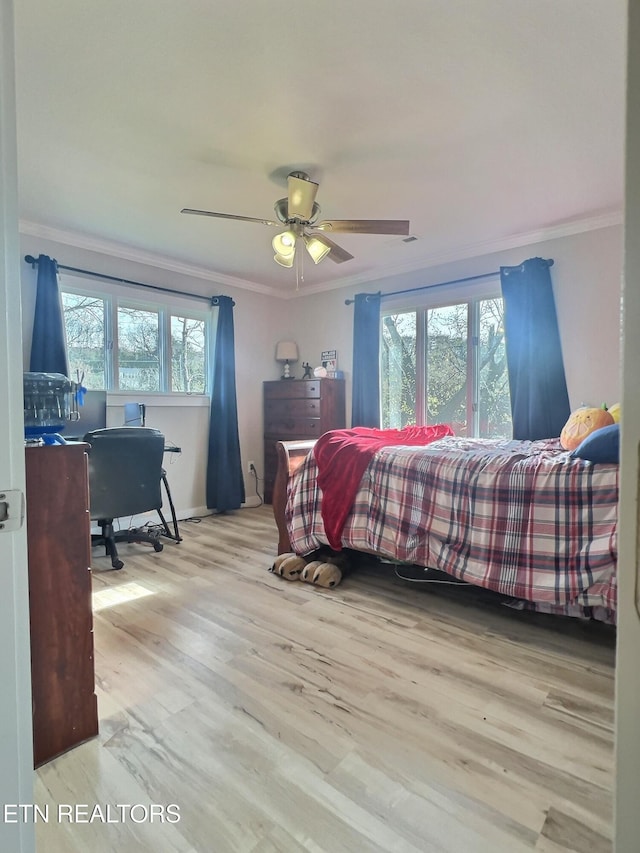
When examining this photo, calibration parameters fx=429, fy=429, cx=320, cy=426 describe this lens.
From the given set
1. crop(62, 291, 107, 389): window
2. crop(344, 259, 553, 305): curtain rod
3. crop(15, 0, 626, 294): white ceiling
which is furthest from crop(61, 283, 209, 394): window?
crop(344, 259, 553, 305): curtain rod

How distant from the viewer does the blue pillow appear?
172cm

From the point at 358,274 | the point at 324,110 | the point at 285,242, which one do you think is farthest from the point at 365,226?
the point at 358,274

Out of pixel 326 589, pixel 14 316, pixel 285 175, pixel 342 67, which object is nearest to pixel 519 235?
pixel 285 175

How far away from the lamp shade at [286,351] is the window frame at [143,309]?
0.81 m

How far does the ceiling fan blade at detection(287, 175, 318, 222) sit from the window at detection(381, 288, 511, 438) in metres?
1.92

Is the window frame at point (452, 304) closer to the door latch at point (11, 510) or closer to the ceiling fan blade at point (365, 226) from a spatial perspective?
the ceiling fan blade at point (365, 226)

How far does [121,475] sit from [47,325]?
1272 mm

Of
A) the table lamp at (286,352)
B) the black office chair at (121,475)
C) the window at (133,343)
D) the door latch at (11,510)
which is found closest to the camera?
the door latch at (11,510)

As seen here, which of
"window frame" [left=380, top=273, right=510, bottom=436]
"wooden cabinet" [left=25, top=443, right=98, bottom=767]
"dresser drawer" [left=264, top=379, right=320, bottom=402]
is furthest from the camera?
"dresser drawer" [left=264, top=379, right=320, bottom=402]

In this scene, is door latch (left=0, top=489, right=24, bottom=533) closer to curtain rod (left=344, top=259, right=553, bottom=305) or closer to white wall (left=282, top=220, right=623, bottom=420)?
white wall (left=282, top=220, right=623, bottom=420)

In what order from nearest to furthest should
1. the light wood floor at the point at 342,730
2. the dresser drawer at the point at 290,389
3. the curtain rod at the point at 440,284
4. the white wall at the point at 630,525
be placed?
the white wall at the point at 630,525 < the light wood floor at the point at 342,730 < the curtain rod at the point at 440,284 < the dresser drawer at the point at 290,389

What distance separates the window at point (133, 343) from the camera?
3445 mm

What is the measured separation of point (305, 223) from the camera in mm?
2543

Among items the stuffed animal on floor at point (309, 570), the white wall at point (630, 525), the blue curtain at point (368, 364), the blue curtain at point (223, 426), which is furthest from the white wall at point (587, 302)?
the white wall at point (630, 525)
